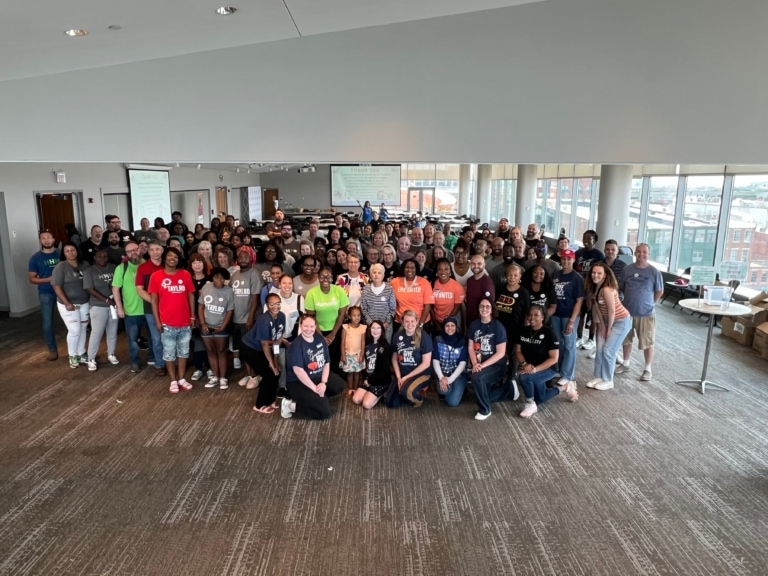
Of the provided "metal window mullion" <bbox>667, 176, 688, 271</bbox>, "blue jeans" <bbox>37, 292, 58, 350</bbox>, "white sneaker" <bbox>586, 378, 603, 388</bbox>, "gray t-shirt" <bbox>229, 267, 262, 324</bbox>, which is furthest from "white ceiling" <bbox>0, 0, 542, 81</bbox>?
"metal window mullion" <bbox>667, 176, 688, 271</bbox>

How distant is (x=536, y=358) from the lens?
16.3ft

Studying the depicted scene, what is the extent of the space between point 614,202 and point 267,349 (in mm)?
8395

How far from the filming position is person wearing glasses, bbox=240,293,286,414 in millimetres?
4863

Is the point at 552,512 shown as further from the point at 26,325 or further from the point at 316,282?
the point at 26,325

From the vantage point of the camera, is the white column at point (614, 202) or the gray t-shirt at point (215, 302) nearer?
the gray t-shirt at point (215, 302)

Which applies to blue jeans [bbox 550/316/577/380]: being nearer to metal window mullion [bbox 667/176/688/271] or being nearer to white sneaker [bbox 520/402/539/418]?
white sneaker [bbox 520/402/539/418]

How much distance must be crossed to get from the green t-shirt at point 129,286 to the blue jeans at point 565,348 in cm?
450

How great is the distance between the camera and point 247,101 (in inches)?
203

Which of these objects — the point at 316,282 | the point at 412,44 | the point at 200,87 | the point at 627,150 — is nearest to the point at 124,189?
the point at 200,87

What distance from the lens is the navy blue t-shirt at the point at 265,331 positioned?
191 inches

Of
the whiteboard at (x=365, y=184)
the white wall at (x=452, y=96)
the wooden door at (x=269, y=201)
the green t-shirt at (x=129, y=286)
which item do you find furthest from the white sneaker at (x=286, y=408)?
the wooden door at (x=269, y=201)

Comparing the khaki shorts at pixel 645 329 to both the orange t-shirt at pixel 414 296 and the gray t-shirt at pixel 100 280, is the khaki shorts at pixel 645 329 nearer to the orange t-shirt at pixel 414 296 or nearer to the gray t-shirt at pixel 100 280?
the orange t-shirt at pixel 414 296

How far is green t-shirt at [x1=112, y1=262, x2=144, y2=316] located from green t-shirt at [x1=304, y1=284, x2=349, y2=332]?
6.51ft

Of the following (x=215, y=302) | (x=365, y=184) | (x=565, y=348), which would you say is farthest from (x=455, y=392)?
(x=365, y=184)
